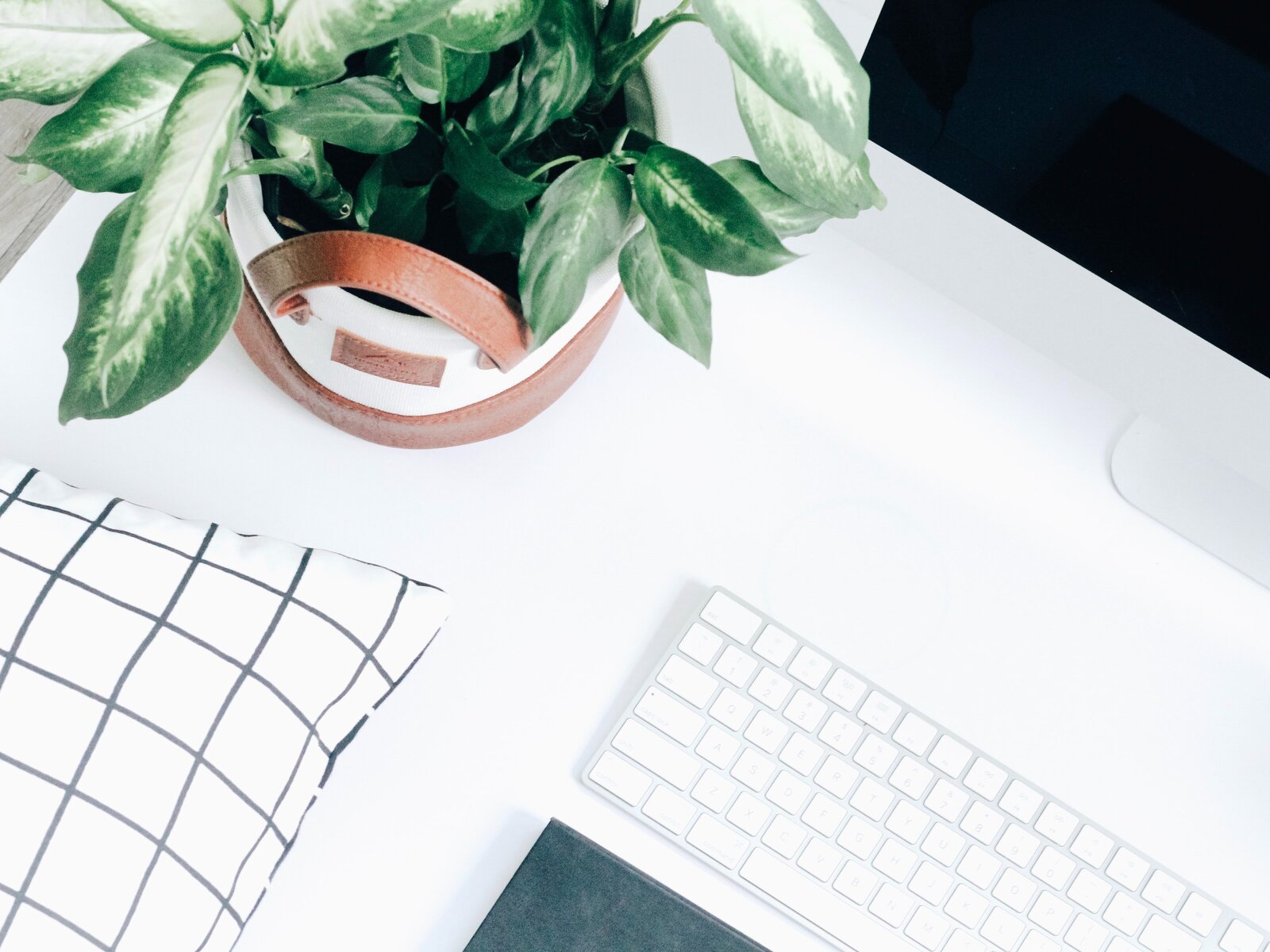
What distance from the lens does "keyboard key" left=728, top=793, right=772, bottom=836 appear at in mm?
506

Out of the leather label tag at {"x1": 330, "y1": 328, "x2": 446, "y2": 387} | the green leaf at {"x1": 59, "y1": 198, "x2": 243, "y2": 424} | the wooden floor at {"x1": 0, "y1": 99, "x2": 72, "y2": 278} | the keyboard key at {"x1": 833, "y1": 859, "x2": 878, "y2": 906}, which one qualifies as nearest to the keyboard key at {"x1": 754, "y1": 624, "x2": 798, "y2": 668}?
the keyboard key at {"x1": 833, "y1": 859, "x2": 878, "y2": 906}

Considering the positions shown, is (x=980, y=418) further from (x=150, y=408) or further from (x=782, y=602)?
(x=150, y=408)

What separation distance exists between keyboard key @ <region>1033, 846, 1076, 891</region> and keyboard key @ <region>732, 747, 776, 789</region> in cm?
14

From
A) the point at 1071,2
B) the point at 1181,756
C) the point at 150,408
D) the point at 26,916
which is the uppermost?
the point at 1071,2

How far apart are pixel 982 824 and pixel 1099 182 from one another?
0.30 m

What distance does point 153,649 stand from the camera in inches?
16.6

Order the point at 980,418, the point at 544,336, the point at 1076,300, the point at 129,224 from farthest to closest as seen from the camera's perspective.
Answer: the point at 980,418 < the point at 1076,300 < the point at 544,336 < the point at 129,224

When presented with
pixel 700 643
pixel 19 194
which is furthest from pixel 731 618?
pixel 19 194

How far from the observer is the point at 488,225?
1.31 feet

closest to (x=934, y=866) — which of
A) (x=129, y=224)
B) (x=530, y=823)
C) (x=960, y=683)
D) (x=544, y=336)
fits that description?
(x=960, y=683)

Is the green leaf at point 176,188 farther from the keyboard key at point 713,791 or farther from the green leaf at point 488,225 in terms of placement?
the keyboard key at point 713,791

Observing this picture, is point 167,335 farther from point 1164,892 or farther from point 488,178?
point 1164,892

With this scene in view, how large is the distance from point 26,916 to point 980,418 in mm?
509

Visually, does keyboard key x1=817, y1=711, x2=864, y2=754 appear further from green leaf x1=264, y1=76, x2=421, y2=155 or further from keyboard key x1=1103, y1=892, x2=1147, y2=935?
green leaf x1=264, y1=76, x2=421, y2=155
